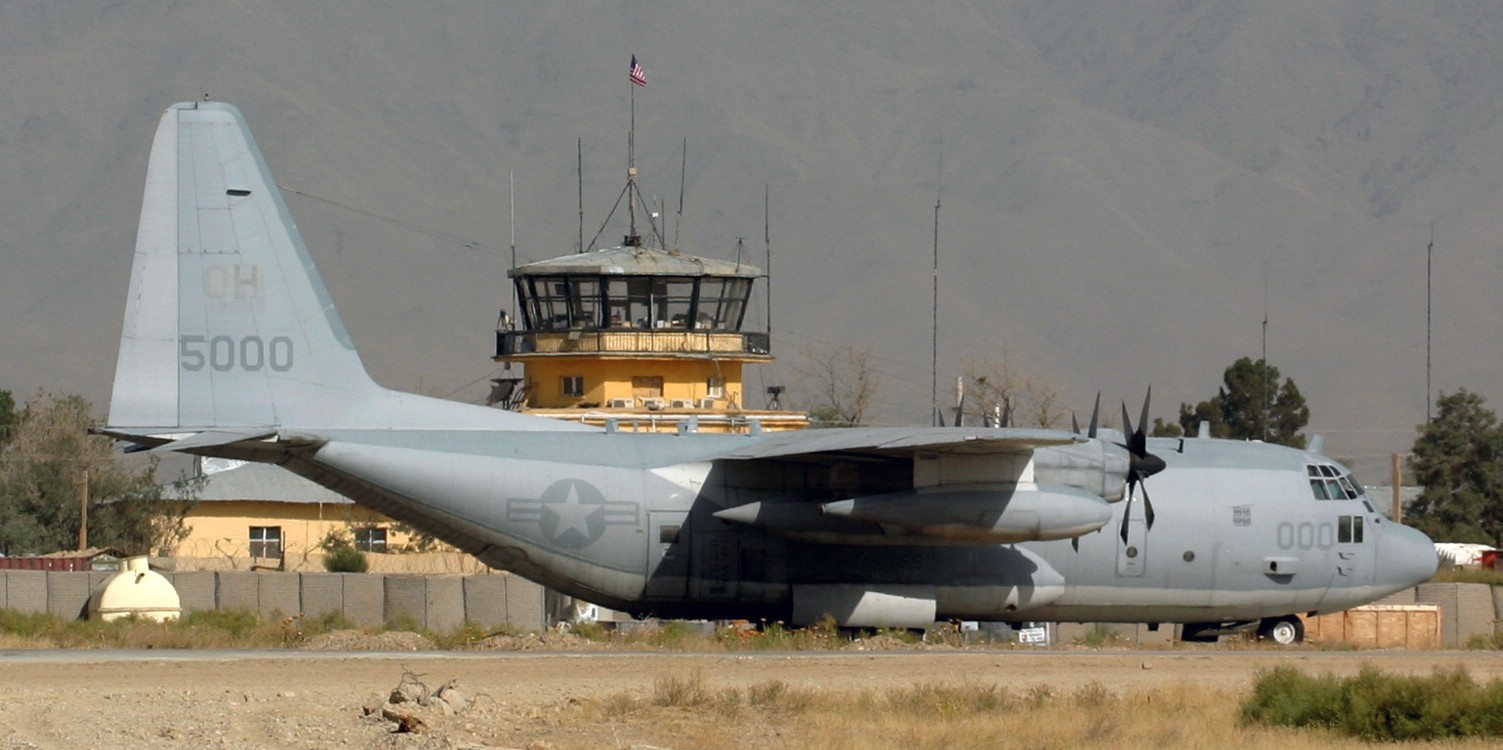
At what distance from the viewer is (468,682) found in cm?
2466

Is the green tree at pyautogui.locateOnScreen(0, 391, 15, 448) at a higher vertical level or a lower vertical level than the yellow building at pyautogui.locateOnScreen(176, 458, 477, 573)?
higher

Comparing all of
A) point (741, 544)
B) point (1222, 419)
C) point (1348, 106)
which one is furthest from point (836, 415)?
point (1348, 106)

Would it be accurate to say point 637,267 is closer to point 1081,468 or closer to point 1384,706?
point 1081,468

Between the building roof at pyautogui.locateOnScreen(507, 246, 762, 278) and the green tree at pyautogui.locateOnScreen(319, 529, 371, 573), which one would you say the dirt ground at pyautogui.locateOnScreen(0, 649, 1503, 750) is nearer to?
the building roof at pyautogui.locateOnScreen(507, 246, 762, 278)

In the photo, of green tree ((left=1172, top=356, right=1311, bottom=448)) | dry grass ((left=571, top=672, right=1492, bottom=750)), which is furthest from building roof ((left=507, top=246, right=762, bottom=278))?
green tree ((left=1172, top=356, right=1311, bottom=448))

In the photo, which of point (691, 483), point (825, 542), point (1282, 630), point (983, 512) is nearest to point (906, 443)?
point (983, 512)

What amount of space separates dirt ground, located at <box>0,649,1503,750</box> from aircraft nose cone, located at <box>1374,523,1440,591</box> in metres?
1.35

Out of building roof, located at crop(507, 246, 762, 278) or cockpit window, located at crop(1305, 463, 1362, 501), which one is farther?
building roof, located at crop(507, 246, 762, 278)

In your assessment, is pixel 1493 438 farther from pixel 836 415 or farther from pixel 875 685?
pixel 875 685

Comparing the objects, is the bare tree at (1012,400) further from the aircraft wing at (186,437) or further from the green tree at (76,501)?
the aircraft wing at (186,437)

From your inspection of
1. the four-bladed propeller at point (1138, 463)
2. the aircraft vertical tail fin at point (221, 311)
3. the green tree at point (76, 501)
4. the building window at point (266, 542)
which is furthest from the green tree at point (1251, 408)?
the aircraft vertical tail fin at point (221, 311)

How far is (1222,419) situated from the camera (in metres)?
89.0

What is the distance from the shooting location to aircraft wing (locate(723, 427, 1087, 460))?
89.0 ft

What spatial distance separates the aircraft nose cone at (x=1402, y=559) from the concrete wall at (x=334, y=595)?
16029mm
